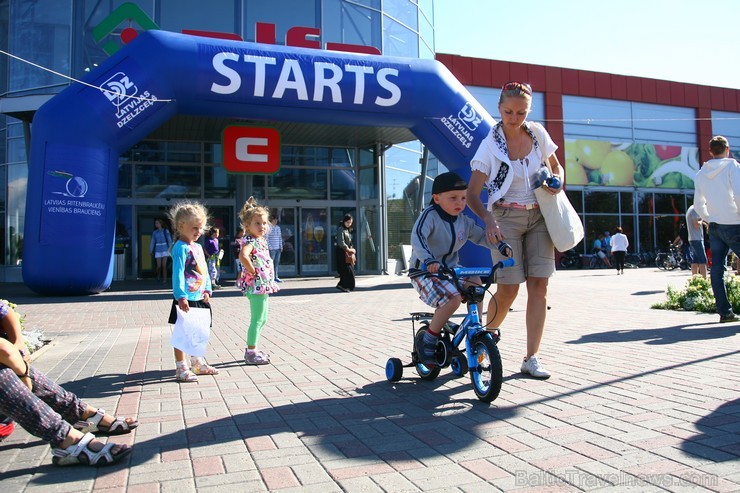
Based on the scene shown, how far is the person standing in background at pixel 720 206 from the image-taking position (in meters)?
6.31

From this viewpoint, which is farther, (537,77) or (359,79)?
(537,77)

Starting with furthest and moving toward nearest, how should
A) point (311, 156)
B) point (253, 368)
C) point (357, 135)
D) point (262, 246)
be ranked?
1. point (311, 156)
2. point (357, 135)
3. point (262, 246)
4. point (253, 368)

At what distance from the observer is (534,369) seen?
4.17m

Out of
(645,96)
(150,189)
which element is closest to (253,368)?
(150,189)

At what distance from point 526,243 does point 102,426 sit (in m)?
2.90

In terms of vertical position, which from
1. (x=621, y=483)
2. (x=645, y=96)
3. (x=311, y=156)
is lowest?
(x=621, y=483)

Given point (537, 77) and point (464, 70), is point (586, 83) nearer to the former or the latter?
point (537, 77)

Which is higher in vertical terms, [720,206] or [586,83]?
[586,83]

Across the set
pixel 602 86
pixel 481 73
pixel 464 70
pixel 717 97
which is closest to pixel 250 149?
pixel 464 70

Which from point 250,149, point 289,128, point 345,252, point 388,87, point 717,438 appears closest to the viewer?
point 717,438

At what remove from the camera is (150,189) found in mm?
18625

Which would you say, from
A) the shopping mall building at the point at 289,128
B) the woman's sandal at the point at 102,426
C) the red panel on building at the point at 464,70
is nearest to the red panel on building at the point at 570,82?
the shopping mall building at the point at 289,128

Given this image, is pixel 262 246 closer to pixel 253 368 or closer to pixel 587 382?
pixel 253 368

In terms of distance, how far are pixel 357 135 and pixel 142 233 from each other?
7.27 m
